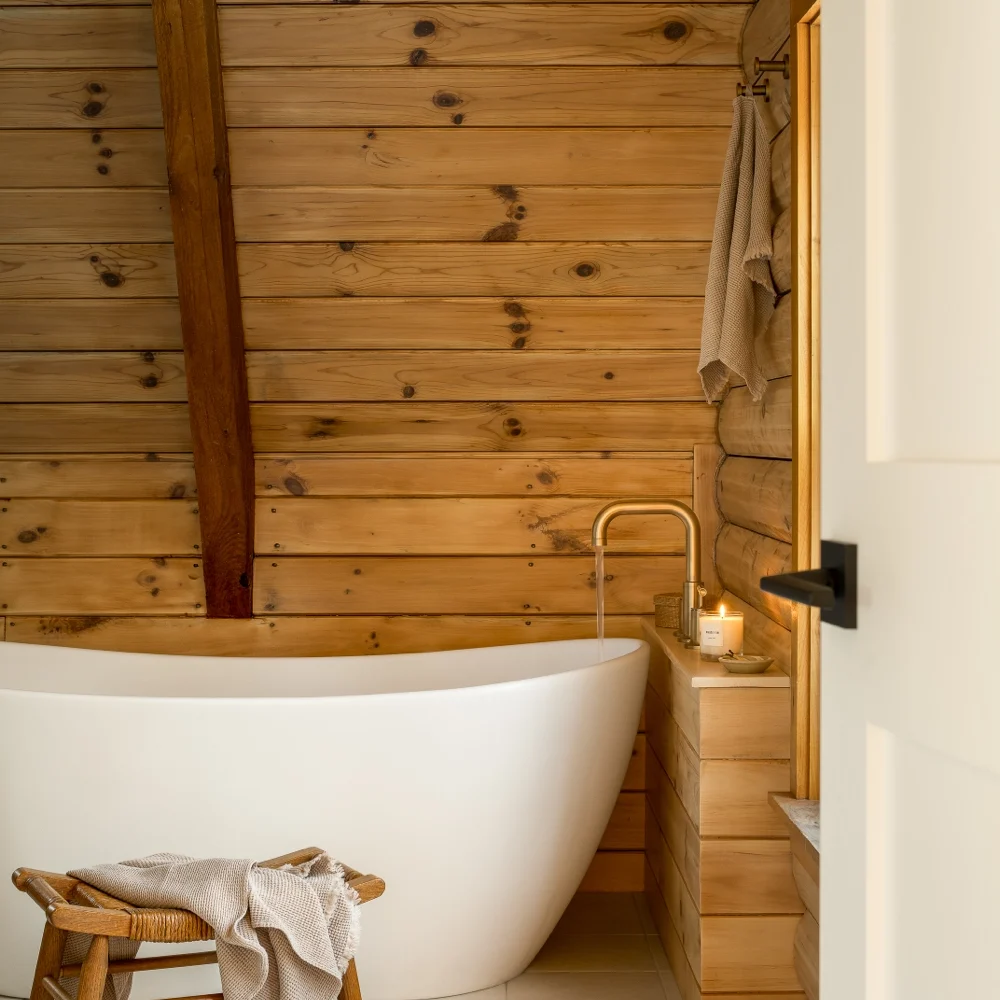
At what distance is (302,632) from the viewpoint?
305cm

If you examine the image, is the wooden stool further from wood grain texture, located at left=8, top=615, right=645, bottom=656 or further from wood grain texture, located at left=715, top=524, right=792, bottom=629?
wood grain texture, located at left=8, top=615, right=645, bottom=656

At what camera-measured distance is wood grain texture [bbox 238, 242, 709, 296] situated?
2.72 m

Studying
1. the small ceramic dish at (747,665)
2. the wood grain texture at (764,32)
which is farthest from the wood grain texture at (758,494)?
the wood grain texture at (764,32)

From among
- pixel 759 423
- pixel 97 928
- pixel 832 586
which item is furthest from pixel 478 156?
pixel 832 586

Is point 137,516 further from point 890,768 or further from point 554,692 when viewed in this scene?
point 890,768

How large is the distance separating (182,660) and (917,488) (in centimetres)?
251

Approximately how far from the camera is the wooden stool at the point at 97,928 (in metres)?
1.51

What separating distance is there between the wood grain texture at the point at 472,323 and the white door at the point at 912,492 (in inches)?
72.4

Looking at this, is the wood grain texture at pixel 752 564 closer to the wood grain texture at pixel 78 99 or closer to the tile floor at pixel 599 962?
the tile floor at pixel 599 962

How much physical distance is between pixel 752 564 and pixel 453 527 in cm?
90

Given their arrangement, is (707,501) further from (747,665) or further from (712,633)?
(747,665)

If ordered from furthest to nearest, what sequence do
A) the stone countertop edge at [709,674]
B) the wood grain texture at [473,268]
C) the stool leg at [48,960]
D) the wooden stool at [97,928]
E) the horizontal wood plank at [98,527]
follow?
the horizontal wood plank at [98,527], the wood grain texture at [473,268], the stone countertop edge at [709,674], the stool leg at [48,960], the wooden stool at [97,928]

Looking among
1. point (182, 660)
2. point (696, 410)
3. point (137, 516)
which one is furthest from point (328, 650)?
point (696, 410)

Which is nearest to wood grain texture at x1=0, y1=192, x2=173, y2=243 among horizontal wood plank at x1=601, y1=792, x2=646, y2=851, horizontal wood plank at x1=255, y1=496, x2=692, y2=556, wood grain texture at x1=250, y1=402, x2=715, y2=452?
wood grain texture at x1=250, y1=402, x2=715, y2=452
